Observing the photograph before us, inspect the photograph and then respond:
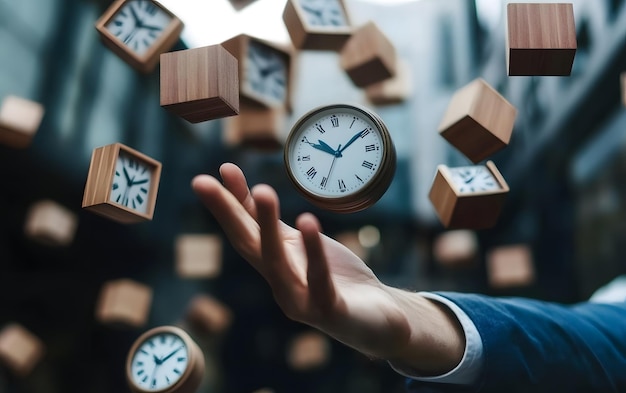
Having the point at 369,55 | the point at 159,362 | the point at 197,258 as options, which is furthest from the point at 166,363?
the point at 197,258

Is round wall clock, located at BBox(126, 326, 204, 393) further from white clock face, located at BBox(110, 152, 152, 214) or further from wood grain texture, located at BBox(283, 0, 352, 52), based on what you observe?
wood grain texture, located at BBox(283, 0, 352, 52)

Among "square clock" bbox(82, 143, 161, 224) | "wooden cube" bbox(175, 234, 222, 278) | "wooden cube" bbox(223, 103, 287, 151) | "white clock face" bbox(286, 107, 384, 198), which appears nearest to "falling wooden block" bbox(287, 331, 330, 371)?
"wooden cube" bbox(175, 234, 222, 278)

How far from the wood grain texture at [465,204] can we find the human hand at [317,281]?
17.0 inches

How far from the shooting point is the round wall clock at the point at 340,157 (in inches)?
51.6

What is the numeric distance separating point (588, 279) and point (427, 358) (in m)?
2.23

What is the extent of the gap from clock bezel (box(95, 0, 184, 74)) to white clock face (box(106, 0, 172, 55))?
0.01 meters

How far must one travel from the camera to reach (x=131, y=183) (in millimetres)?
1555

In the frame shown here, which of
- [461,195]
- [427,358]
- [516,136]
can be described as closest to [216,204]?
[427,358]

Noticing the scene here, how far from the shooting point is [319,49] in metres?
1.95

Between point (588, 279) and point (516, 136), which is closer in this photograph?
point (588, 279)

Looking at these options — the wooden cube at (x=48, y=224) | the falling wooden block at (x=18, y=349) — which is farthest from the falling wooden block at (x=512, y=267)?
the falling wooden block at (x=18, y=349)

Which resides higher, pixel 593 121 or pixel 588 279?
pixel 593 121

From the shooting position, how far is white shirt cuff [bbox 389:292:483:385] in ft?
4.13

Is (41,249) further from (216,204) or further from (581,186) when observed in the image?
(581,186)
